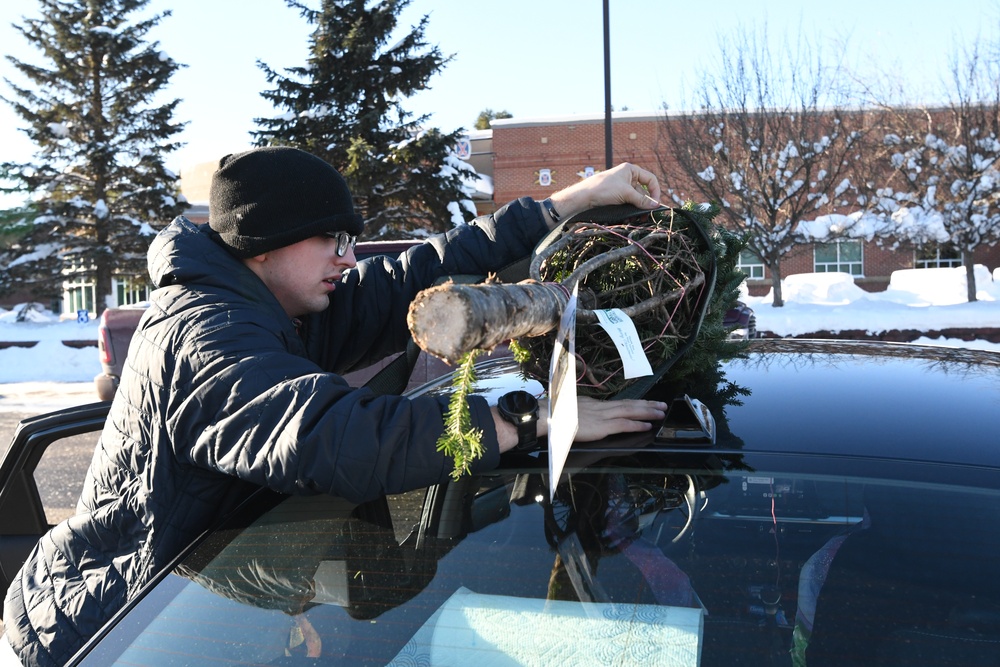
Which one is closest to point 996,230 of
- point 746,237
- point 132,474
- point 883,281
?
point 883,281

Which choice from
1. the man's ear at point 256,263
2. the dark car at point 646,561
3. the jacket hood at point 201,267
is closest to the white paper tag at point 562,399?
the dark car at point 646,561

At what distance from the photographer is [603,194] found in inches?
91.4

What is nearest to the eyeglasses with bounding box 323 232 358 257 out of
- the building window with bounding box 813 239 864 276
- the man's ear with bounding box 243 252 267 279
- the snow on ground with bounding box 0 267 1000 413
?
the man's ear with bounding box 243 252 267 279

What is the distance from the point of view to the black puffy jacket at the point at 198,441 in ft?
5.00

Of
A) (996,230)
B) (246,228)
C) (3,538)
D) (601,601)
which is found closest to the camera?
(601,601)

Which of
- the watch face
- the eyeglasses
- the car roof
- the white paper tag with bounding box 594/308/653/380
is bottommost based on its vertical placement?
the car roof

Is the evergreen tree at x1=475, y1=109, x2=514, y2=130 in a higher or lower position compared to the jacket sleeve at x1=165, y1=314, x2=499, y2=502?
higher

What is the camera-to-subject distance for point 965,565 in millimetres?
1491

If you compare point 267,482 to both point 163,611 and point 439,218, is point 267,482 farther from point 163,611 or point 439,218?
point 439,218

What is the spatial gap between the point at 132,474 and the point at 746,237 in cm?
160

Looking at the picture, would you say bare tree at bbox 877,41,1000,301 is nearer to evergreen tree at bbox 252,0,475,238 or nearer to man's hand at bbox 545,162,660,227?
evergreen tree at bbox 252,0,475,238

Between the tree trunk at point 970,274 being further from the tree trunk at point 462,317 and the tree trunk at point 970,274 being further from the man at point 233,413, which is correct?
the tree trunk at point 462,317

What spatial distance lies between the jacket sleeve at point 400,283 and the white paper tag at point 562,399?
962 mm

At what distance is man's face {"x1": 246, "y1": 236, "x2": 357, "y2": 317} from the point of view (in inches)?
83.7
